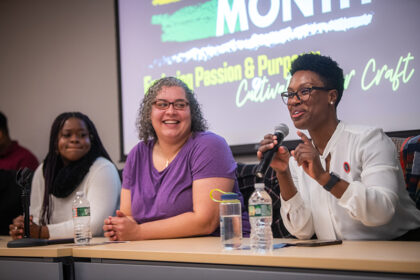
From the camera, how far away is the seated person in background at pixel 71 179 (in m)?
2.42

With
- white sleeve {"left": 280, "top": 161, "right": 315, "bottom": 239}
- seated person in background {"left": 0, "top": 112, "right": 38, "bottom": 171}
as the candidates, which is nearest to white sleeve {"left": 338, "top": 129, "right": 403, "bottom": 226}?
white sleeve {"left": 280, "top": 161, "right": 315, "bottom": 239}

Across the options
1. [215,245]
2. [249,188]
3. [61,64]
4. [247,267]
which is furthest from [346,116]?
[61,64]

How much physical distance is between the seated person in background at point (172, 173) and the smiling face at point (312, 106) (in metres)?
0.42

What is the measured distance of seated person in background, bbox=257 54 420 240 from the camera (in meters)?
1.48

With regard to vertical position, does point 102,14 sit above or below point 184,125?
above

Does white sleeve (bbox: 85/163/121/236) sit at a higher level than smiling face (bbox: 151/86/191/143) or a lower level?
lower

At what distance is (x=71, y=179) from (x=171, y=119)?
30.8 inches

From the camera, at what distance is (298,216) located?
1.72m

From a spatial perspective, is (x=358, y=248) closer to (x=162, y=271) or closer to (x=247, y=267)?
(x=247, y=267)

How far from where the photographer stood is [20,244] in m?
1.86

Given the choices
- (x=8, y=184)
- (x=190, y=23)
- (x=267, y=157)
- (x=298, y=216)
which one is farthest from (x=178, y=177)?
(x=8, y=184)

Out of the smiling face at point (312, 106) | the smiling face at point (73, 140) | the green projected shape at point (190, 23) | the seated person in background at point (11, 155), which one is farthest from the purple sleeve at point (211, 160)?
the seated person in background at point (11, 155)

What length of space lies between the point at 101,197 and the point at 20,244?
0.62 m

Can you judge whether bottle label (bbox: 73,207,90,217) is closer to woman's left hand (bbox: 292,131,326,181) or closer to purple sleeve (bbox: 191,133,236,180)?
purple sleeve (bbox: 191,133,236,180)
